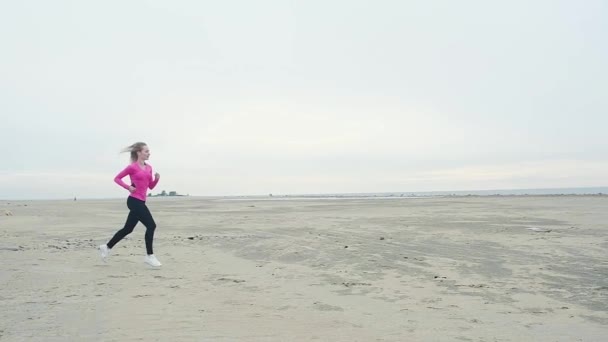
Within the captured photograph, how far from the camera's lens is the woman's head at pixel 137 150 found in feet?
25.6

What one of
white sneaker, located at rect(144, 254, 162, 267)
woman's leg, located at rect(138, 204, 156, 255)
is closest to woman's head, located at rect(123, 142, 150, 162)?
woman's leg, located at rect(138, 204, 156, 255)

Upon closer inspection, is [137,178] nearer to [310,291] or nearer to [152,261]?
[152,261]

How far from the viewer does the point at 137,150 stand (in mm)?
7809

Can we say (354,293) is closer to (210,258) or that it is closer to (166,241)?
(210,258)

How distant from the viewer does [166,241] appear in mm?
11000

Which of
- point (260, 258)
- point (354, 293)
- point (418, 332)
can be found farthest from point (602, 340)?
point (260, 258)

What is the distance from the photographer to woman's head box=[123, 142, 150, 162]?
25.6ft

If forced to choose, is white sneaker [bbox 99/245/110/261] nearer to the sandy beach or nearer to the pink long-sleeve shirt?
the sandy beach

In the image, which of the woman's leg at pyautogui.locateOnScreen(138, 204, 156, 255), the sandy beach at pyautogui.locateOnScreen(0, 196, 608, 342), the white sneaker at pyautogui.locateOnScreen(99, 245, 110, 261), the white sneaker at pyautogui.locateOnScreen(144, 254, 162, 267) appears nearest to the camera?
the sandy beach at pyautogui.locateOnScreen(0, 196, 608, 342)

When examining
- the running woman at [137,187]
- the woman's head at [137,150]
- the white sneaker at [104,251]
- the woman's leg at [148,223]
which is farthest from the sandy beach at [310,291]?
the woman's head at [137,150]

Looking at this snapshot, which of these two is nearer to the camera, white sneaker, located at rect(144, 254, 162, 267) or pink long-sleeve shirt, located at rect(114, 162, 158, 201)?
white sneaker, located at rect(144, 254, 162, 267)

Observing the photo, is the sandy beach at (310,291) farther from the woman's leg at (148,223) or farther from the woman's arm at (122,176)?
the woman's arm at (122,176)

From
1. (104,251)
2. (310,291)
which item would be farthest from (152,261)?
(310,291)

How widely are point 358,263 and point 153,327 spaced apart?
4282mm
